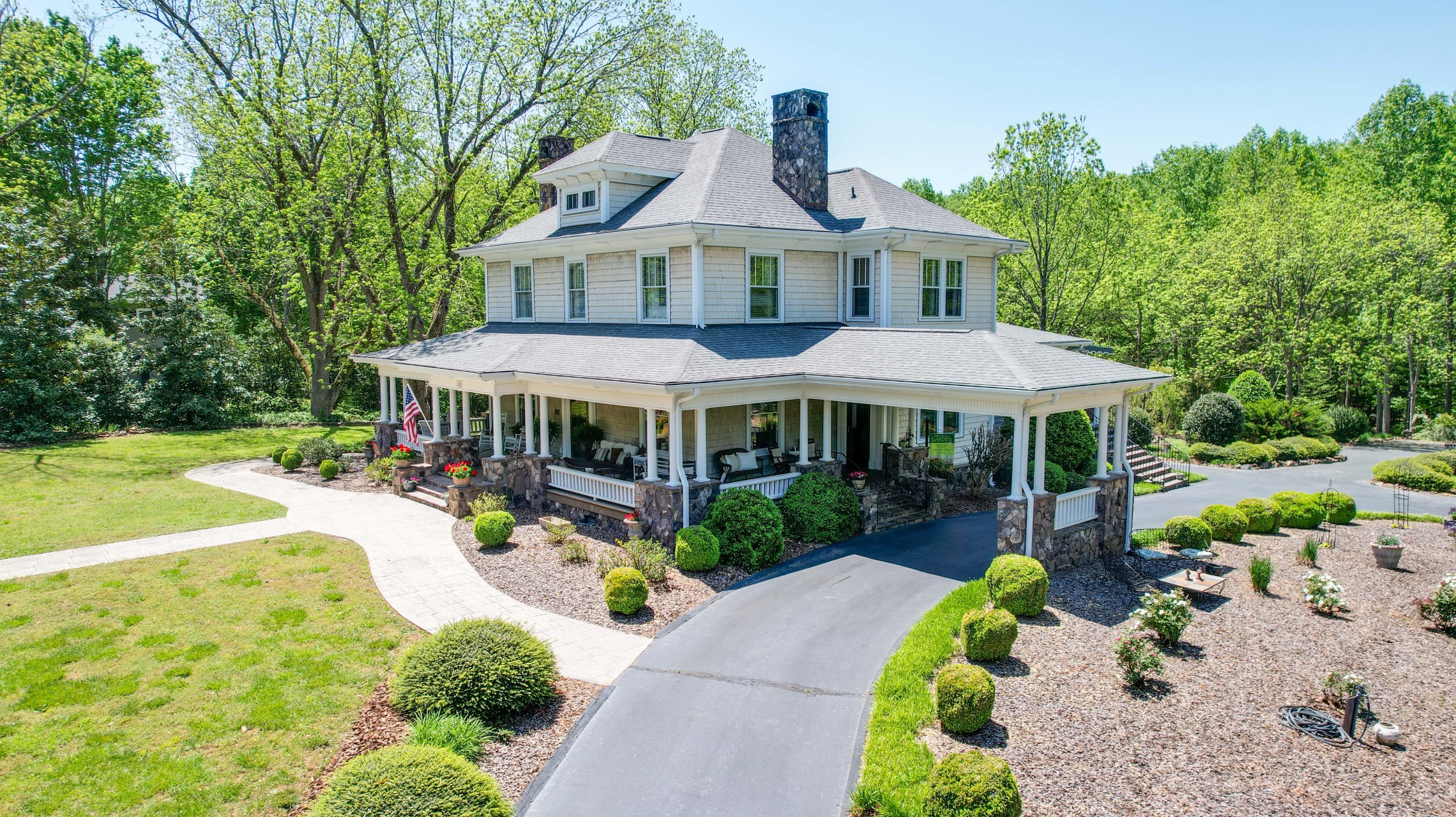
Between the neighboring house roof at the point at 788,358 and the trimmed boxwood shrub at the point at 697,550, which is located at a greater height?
the neighboring house roof at the point at 788,358

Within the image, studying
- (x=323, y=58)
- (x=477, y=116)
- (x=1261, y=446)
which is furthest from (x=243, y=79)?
(x=1261, y=446)

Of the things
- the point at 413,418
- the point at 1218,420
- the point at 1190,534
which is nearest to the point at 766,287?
the point at 413,418

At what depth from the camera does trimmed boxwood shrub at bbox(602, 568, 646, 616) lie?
1277 cm

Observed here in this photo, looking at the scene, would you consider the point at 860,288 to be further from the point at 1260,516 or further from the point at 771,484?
the point at 1260,516

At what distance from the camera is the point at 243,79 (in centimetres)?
2948

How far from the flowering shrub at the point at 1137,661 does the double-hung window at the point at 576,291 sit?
1603cm

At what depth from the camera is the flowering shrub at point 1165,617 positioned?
11289 mm

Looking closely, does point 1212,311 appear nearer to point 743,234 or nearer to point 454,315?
point 743,234

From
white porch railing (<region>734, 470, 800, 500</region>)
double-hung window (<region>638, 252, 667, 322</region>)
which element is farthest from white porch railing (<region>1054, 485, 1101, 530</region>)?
double-hung window (<region>638, 252, 667, 322</region>)

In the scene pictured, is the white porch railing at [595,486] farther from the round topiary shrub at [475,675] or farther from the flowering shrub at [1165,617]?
the flowering shrub at [1165,617]

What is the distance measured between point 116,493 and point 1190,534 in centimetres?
2634

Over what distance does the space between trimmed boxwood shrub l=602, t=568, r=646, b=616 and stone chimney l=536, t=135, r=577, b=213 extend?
657 inches

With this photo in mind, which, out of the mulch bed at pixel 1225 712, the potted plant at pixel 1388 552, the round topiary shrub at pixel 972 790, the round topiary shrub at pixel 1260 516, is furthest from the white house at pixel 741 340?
the round topiary shrub at pixel 972 790

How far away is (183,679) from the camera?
34.1 ft
